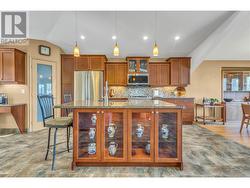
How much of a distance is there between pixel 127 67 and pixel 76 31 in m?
2.11

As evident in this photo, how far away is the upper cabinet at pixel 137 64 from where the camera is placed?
624 cm

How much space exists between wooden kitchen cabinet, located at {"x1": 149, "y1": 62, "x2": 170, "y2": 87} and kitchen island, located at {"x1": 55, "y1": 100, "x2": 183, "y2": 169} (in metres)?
3.99

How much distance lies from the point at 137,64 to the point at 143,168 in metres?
4.29

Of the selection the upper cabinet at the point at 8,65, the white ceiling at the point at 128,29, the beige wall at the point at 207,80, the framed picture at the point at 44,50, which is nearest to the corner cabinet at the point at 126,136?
the white ceiling at the point at 128,29

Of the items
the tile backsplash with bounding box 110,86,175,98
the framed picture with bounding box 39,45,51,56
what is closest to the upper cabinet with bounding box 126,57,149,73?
the tile backsplash with bounding box 110,86,175,98

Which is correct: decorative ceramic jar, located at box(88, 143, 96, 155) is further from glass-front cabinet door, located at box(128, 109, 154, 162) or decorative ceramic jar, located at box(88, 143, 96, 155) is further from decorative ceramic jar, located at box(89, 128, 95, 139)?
glass-front cabinet door, located at box(128, 109, 154, 162)

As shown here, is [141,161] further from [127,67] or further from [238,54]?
[238,54]

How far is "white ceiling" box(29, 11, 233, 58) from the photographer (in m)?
4.27

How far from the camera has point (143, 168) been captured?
253 centimetres

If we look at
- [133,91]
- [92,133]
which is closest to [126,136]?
[92,133]

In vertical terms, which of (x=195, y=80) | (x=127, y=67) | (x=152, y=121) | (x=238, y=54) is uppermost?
(x=238, y=54)

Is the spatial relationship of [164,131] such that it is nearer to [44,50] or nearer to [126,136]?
[126,136]
